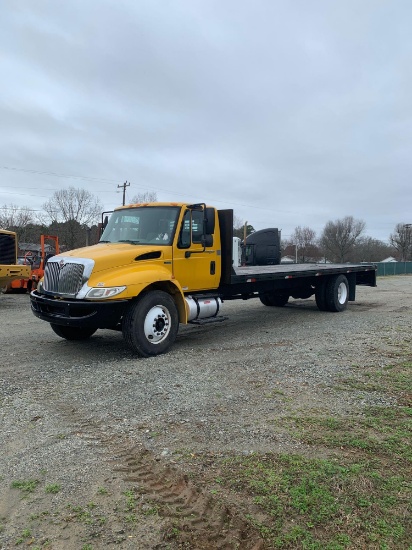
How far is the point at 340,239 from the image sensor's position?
82062 mm

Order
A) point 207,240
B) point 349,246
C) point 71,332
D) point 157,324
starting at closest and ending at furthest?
point 157,324 → point 207,240 → point 71,332 → point 349,246

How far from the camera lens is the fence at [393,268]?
1931 inches

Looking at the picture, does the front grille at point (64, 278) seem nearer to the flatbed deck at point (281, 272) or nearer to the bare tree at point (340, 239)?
the flatbed deck at point (281, 272)

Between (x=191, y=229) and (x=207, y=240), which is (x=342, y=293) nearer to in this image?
(x=207, y=240)

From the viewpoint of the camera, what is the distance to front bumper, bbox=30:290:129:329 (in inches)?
254

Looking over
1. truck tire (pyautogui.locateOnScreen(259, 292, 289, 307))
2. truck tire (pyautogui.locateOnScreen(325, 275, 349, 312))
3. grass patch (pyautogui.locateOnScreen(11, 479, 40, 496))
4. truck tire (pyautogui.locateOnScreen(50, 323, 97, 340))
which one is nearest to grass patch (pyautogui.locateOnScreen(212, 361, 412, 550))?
grass patch (pyautogui.locateOnScreen(11, 479, 40, 496))

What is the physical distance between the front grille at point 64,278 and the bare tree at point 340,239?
253ft

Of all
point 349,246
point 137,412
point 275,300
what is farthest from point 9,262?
point 349,246

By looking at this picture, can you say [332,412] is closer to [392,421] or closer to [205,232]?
[392,421]

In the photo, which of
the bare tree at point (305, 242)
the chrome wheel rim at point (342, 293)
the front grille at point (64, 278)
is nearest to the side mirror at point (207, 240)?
the front grille at point (64, 278)

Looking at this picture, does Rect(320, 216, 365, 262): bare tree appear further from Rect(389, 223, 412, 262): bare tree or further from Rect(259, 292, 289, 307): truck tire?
Rect(259, 292, 289, 307): truck tire

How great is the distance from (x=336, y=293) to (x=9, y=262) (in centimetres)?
1078

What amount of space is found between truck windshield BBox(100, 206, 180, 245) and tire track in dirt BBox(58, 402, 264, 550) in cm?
437

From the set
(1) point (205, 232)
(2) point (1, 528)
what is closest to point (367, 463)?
(2) point (1, 528)
